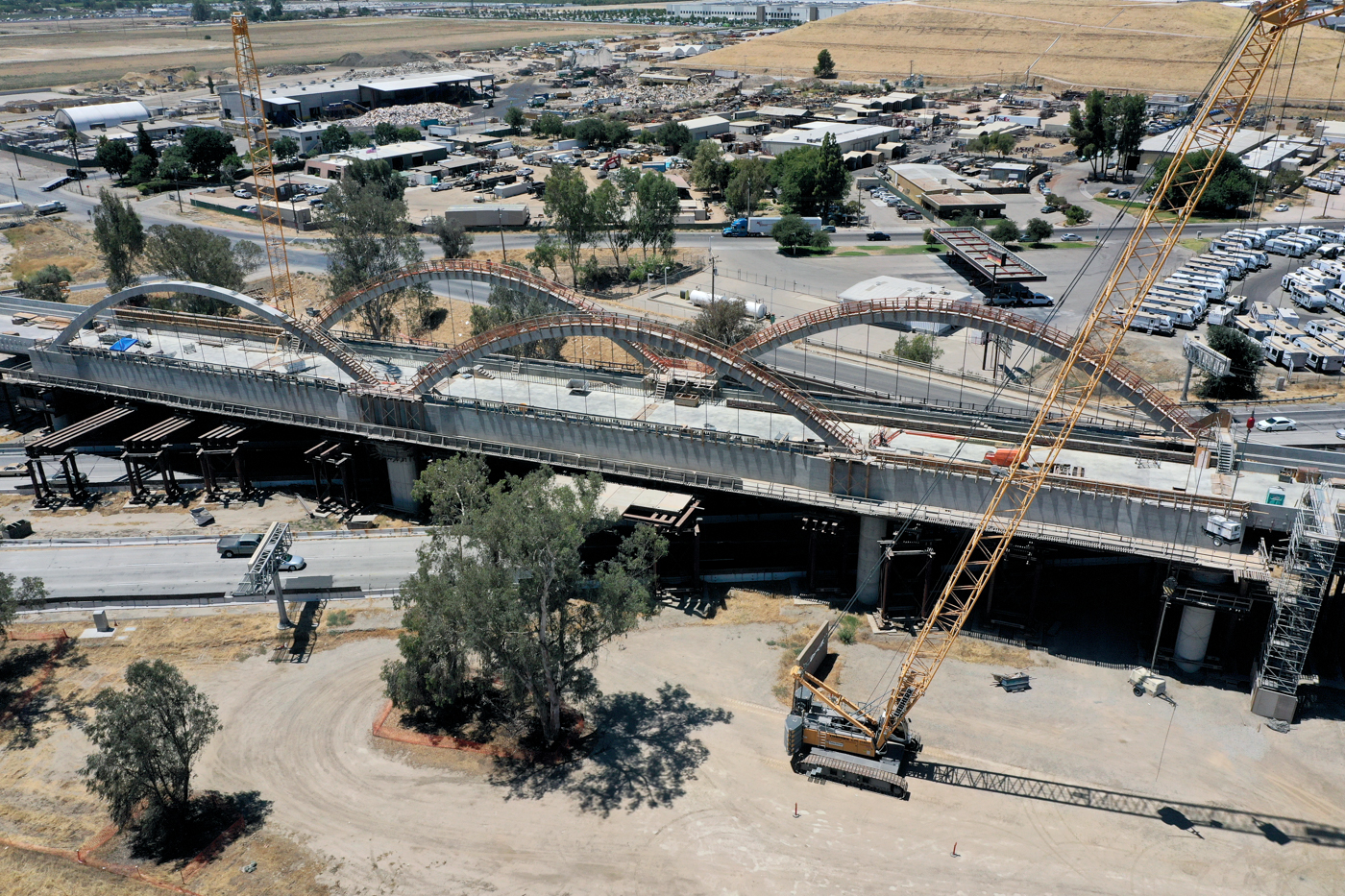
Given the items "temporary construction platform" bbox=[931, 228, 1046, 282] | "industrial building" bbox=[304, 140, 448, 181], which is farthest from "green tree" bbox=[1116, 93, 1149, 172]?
"industrial building" bbox=[304, 140, 448, 181]

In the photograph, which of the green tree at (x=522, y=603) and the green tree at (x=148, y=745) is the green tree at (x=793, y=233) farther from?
the green tree at (x=148, y=745)

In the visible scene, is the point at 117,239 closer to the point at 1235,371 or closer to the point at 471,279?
the point at 471,279

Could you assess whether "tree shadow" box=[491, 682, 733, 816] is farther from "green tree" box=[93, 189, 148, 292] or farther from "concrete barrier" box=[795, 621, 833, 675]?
"green tree" box=[93, 189, 148, 292]

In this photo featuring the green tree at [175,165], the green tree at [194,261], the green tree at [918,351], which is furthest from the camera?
the green tree at [175,165]

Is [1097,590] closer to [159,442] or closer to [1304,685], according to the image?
[1304,685]

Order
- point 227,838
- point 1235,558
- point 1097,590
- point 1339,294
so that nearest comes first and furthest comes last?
point 227,838 < point 1235,558 < point 1097,590 < point 1339,294

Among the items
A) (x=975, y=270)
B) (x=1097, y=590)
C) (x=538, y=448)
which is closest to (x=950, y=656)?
(x=1097, y=590)

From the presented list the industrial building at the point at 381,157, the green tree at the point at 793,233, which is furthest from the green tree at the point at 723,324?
the industrial building at the point at 381,157

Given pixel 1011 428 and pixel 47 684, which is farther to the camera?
pixel 1011 428
